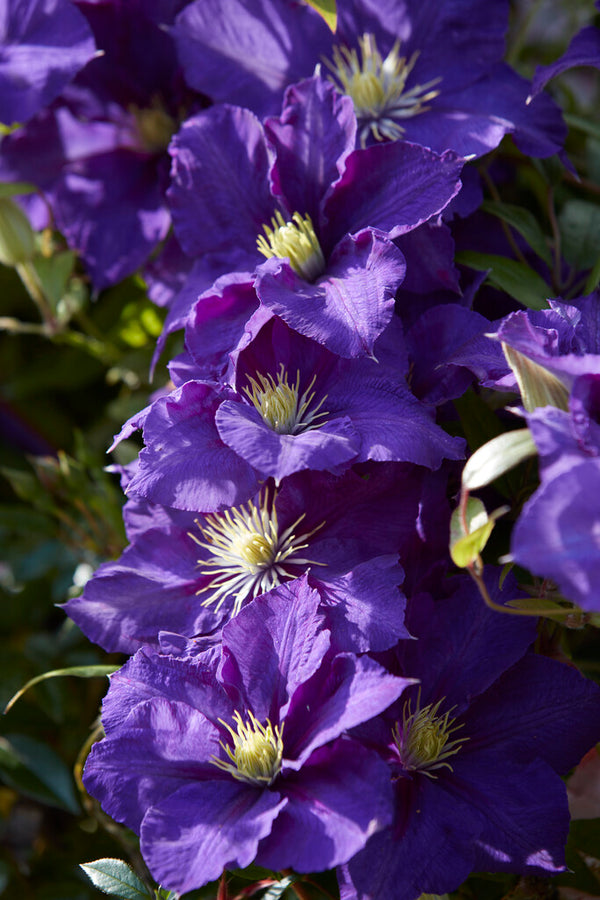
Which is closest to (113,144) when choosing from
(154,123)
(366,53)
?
(154,123)

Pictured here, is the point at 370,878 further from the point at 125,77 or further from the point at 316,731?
the point at 125,77

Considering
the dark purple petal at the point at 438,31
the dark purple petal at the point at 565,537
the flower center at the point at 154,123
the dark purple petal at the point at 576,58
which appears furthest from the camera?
the flower center at the point at 154,123

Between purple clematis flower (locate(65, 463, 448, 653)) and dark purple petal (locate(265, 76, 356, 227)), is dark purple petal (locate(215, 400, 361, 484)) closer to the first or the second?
purple clematis flower (locate(65, 463, 448, 653))

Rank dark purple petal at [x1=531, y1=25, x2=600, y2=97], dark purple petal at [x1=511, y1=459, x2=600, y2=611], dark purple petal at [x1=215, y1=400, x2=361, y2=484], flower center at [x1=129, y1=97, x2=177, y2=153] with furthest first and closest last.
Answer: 1. flower center at [x1=129, y1=97, x2=177, y2=153]
2. dark purple petal at [x1=531, y1=25, x2=600, y2=97]
3. dark purple petal at [x1=215, y1=400, x2=361, y2=484]
4. dark purple petal at [x1=511, y1=459, x2=600, y2=611]

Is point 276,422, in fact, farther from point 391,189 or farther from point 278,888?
point 278,888

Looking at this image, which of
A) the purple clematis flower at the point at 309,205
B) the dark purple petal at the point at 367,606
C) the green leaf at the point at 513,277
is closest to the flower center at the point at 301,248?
the purple clematis flower at the point at 309,205

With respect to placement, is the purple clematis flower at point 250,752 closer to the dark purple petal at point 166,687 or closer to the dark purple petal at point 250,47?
the dark purple petal at point 166,687

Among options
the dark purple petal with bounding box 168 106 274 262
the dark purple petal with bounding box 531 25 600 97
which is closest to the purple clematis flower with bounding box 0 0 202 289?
the dark purple petal with bounding box 168 106 274 262
